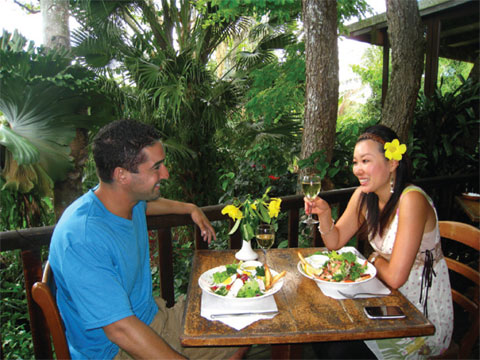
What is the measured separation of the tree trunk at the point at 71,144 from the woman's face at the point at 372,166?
2.64 meters

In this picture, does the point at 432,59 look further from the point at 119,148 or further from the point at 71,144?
the point at 119,148

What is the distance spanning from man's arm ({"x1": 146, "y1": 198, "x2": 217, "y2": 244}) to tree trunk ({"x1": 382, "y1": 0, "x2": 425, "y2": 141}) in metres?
2.67

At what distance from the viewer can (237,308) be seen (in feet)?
3.75

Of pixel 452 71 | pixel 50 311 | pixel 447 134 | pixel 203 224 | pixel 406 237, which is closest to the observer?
pixel 50 311

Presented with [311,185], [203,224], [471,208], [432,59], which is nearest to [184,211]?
[203,224]

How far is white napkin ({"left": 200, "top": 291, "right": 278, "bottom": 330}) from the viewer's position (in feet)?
3.56

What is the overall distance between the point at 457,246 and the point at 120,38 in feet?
17.5

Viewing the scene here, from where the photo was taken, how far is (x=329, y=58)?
3080mm

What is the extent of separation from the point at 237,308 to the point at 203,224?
2.27 feet

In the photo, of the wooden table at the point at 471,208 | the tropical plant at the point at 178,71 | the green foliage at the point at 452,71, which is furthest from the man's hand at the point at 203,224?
the green foliage at the point at 452,71

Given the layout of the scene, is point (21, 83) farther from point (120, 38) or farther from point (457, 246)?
point (457, 246)

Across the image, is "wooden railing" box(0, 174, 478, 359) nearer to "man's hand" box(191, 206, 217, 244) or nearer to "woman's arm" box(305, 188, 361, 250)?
"man's hand" box(191, 206, 217, 244)

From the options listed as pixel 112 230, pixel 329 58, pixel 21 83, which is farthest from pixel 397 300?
pixel 21 83

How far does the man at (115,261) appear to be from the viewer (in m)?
1.01
